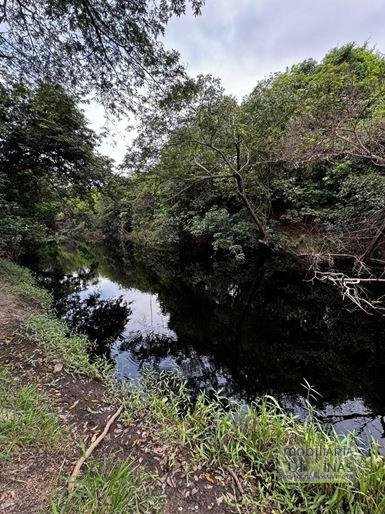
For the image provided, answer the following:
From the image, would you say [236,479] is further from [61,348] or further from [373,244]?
[373,244]

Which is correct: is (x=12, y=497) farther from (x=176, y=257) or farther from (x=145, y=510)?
(x=176, y=257)

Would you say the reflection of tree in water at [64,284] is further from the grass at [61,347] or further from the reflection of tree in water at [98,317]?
the grass at [61,347]

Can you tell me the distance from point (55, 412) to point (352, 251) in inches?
383

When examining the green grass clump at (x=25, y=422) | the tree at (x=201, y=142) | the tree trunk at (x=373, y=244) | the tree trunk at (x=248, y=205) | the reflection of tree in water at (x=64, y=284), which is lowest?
the reflection of tree in water at (x=64, y=284)

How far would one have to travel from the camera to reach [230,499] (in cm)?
205

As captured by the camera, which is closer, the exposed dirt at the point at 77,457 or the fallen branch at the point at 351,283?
the exposed dirt at the point at 77,457

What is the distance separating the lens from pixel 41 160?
9.59 metres

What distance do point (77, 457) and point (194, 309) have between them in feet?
20.6

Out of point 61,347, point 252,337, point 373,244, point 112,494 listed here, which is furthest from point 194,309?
point 112,494

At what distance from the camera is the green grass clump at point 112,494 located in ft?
5.89

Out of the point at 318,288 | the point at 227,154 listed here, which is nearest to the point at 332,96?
the point at 227,154

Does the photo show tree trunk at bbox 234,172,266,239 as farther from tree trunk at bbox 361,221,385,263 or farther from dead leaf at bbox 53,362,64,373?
dead leaf at bbox 53,362,64,373

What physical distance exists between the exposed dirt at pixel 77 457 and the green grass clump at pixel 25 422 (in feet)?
0.30

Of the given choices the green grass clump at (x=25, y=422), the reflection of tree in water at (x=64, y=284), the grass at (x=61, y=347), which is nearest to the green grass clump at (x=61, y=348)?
the grass at (x=61, y=347)
